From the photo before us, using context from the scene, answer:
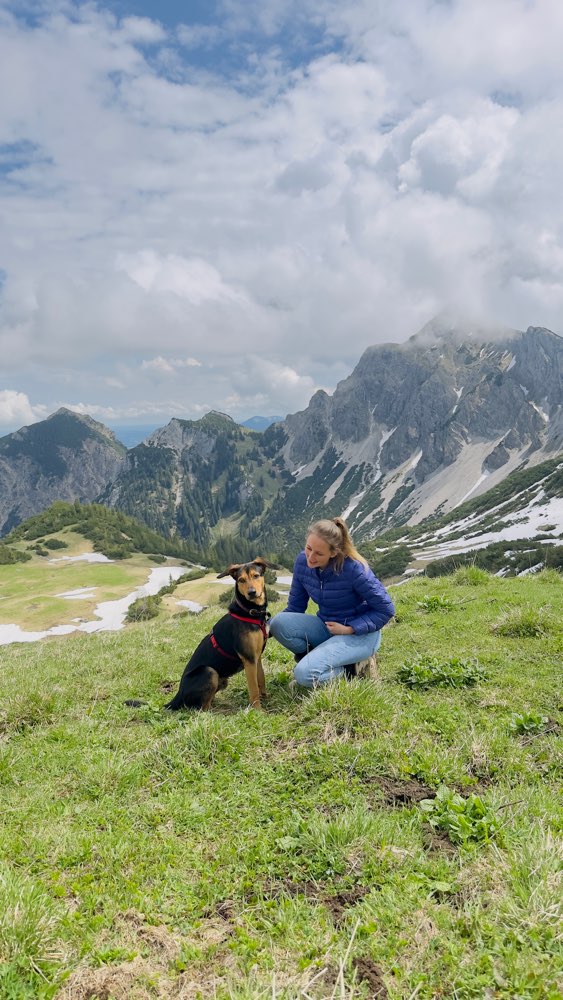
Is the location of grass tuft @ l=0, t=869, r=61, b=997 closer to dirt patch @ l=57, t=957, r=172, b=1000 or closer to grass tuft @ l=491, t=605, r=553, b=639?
dirt patch @ l=57, t=957, r=172, b=1000

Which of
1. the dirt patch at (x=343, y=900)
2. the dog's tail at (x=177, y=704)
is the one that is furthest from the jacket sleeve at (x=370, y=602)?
the dirt patch at (x=343, y=900)

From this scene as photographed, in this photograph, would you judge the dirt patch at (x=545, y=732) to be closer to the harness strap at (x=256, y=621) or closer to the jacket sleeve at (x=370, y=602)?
the jacket sleeve at (x=370, y=602)

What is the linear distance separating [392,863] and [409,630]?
27.1 ft

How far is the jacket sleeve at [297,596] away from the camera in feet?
28.2

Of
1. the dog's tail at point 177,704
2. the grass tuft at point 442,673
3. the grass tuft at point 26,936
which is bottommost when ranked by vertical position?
the grass tuft at point 442,673

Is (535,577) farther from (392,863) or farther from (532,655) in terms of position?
(392,863)

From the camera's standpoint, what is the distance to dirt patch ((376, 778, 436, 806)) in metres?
4.98

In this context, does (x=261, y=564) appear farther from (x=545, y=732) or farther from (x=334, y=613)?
(x=545, y=732)

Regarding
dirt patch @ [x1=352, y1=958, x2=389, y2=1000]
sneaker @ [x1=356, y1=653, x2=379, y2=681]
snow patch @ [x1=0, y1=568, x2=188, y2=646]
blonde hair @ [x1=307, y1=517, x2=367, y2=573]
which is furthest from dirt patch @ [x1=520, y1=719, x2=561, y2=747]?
snow patch @ [x1=0, y1=568, x2=188, y2=646]

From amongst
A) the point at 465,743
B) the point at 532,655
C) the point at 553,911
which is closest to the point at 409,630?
the point at 532,655

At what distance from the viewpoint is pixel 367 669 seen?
26.7 ft

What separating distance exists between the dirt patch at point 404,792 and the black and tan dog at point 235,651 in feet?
8.83

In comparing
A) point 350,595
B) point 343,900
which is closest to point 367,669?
point 350,595

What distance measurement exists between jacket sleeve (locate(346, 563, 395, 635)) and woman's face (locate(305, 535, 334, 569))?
20.2 inches
